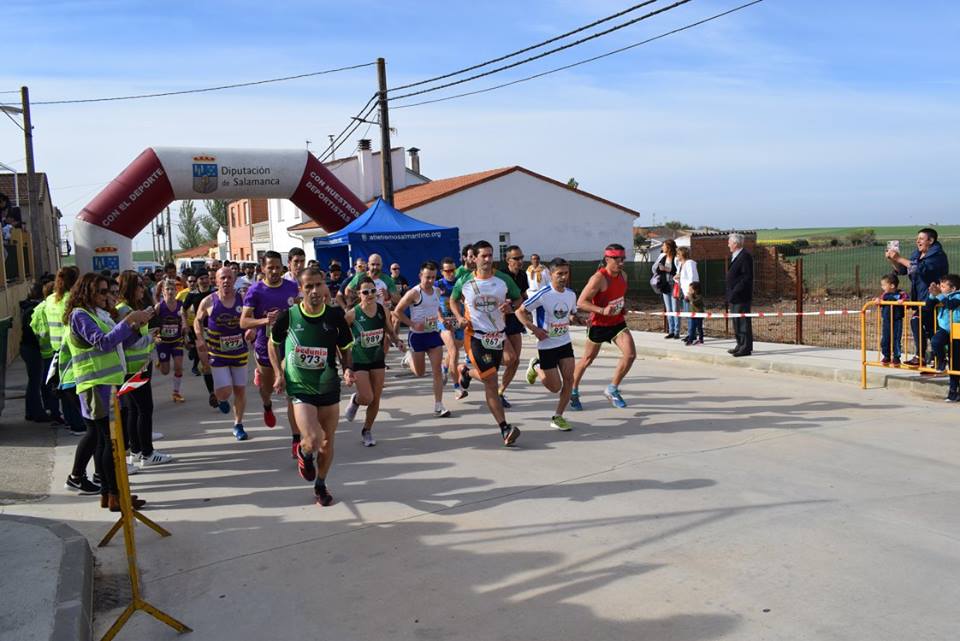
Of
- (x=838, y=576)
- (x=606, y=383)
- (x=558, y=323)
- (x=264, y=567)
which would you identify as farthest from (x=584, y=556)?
(x=606, y=383)

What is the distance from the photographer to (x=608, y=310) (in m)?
9.54

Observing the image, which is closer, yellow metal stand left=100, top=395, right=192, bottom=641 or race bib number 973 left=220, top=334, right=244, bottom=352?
yellow metal stand left=100, top=395, right=192, bottom=641

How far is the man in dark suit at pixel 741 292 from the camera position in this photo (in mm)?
13406

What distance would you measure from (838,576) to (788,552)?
1.37ft

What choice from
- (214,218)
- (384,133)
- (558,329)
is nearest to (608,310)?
(558,329)

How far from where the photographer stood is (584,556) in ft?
17.1

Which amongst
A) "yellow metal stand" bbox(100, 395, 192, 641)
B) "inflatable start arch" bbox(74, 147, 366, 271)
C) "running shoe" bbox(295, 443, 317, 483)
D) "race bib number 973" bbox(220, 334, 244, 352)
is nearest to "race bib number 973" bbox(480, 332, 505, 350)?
"running shoe" bbox(295, 443, 317, 483)

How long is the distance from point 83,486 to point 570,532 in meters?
4.29

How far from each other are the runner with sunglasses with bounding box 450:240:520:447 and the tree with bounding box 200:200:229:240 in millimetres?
69125

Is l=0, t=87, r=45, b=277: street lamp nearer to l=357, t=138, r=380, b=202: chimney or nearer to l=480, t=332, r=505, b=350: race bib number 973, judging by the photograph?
l=357, t=138, r=380, b=202: chimney

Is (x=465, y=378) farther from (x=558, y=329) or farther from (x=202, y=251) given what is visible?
(x=202, y=251)

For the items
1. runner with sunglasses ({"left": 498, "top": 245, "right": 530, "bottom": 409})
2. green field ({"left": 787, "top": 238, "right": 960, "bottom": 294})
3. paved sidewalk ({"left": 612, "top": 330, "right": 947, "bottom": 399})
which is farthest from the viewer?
green field ({"left": 787, "top": 238, "right": 960, "bottom": 294})

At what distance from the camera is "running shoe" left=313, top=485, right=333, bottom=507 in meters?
6.47

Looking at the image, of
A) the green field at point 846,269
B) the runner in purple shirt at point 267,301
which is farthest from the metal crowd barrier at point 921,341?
the green field at point 846,269
